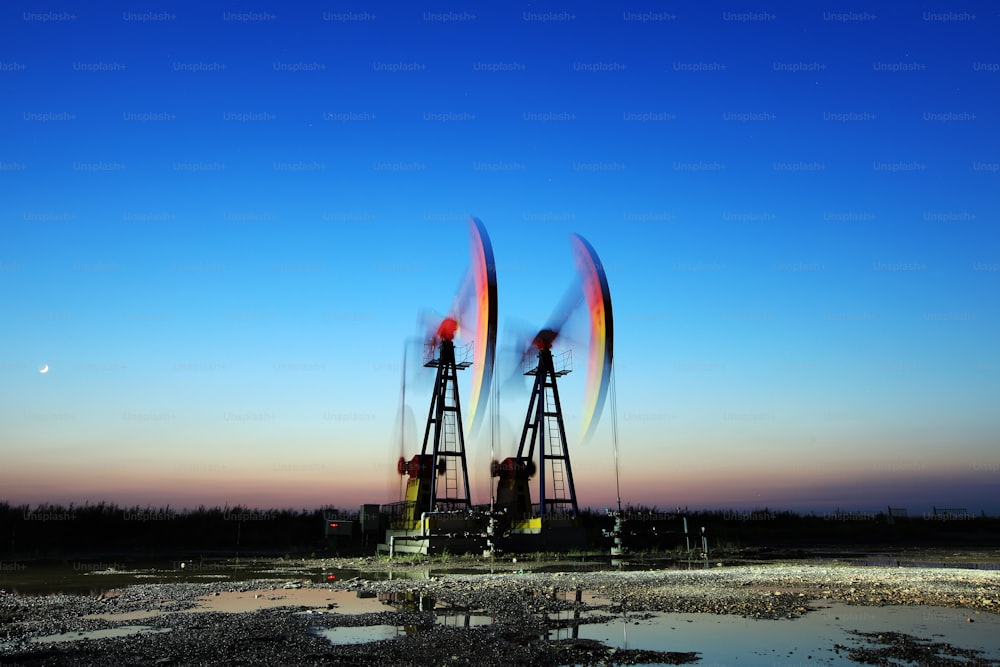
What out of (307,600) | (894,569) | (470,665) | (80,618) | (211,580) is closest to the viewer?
(470,665)

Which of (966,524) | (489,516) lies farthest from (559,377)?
(966,524)

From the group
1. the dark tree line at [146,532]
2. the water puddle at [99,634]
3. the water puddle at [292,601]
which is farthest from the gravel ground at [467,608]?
the dark tree line at [146,532]

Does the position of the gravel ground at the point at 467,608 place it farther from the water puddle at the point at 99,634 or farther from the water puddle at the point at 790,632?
the water puddle at the point at 790,632

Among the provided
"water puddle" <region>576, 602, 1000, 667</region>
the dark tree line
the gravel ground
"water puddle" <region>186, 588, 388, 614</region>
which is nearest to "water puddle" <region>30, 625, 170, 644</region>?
the gravel ground

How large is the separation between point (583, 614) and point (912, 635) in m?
4.54

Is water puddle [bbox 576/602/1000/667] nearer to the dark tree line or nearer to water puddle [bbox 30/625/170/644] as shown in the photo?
water puddle [bbox 30/625/170/644]

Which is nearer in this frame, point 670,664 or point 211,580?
point 670,664

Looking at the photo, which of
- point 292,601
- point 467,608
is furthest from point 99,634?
point 467,608

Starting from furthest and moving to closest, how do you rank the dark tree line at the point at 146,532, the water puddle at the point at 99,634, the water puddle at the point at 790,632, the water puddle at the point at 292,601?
the dark tree line at the point at 146,532
the water puddle at the point at 292,601
the water puddle at the point at 99,634
the water puddle at the point at 790,632

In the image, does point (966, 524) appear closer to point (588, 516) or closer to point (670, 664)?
point (588, 516)

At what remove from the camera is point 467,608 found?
11867mm

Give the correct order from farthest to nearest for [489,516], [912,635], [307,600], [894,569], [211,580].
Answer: [489,516], [894,569], [211,580], [307,600], [912,635]

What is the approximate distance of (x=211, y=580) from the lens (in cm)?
1811

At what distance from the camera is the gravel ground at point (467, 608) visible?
7953mm
